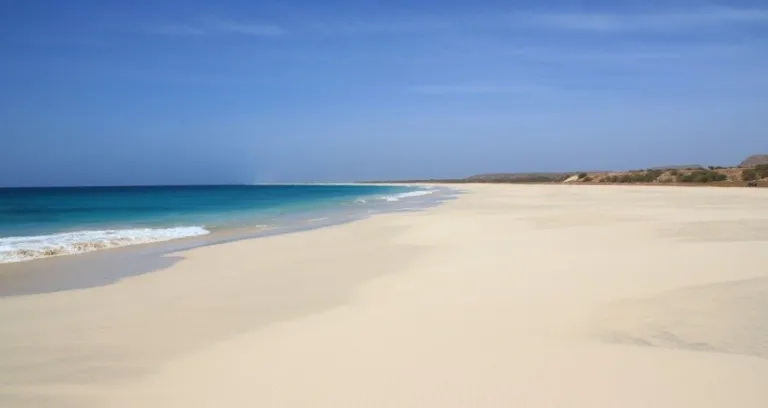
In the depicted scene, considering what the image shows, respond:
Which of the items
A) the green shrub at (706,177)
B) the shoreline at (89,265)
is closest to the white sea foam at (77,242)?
the shoreline at (89,265)

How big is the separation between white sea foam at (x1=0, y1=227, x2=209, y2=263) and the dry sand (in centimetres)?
439

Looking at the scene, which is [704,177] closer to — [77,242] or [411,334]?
[77,242]

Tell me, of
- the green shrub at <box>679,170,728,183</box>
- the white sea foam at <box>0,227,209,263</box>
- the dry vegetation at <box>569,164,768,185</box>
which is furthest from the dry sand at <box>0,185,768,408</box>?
the green shrub at <box>679,170,728,183</box>

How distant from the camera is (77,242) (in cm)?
1395

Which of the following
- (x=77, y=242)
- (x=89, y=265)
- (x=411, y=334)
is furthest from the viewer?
(x=77, y=242)

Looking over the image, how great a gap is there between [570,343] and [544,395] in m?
1.20

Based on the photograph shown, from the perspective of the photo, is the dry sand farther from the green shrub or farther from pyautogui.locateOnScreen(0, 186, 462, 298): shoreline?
the green shrub

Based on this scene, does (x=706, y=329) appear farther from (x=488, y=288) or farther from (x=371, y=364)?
(x=371, y=364)

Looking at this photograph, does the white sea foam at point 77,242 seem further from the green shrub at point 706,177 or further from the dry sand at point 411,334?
the green shrub at point 706,177

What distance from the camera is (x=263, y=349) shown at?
4.77 metres

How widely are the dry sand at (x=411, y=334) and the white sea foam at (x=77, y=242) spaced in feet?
14.4

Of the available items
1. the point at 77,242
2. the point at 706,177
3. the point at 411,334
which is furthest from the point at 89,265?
the point at 706,177

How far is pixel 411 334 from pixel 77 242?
39.2 feet

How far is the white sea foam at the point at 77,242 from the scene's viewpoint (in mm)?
12030
